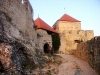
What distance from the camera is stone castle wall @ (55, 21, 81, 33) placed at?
25506 mm

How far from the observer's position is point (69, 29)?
26.0 meters

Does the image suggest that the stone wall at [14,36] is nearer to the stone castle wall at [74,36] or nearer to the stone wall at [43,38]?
the stone wall at [43,38]

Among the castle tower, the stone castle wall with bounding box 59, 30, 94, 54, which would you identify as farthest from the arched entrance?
the castle tower

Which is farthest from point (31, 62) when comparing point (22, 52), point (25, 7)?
point (25, 7)

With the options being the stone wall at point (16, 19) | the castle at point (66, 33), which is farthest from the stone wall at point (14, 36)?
the castle at point (66, 33)

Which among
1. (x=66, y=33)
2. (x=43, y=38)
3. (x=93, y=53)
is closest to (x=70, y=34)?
(x=66, y=33)

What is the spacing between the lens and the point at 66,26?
2586cm

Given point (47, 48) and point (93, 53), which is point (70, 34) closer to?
point (47, 48)

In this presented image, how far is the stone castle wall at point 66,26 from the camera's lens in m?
25.5

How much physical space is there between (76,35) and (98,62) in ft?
51.1

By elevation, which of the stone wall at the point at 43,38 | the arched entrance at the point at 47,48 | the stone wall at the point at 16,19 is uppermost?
the stone wall at the point at 16,19

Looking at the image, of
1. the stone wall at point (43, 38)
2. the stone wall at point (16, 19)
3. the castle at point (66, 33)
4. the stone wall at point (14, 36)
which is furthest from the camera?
the castle at point (66, 33)

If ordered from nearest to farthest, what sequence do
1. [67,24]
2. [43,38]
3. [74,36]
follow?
[43,38] < [74,36] < [67,24]

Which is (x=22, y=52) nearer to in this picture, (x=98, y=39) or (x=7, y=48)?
(x=7, y=48)
